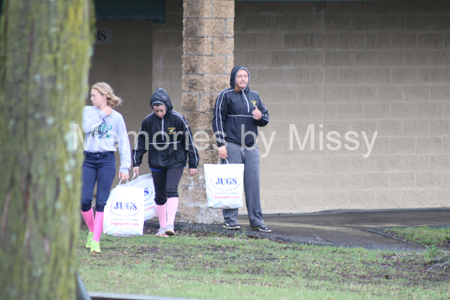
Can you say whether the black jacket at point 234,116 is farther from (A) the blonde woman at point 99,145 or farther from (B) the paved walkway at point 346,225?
(A) the blonde woman at point 99,145

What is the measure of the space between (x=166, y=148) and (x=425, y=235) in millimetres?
3510

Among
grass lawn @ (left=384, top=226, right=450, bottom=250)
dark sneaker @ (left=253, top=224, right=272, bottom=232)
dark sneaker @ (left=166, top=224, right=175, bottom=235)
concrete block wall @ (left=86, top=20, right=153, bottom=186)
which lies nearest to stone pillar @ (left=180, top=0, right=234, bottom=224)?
dark sneaker @ (left=253, top=224, right=272, bottom=232)

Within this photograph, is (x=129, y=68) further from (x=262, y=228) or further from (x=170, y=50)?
(x=262, y=228)

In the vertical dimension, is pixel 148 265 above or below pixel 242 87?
below

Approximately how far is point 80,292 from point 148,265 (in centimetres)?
230

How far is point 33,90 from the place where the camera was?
264cm

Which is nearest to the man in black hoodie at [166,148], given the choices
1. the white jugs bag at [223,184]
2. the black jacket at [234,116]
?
the white jugs bag at [223,184]

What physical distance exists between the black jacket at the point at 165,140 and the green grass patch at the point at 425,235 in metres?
3.03

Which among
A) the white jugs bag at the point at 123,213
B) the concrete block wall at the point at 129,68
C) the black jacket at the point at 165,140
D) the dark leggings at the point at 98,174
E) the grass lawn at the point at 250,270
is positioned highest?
the concrete block wall at the point at 129,68

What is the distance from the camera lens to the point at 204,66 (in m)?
8.48

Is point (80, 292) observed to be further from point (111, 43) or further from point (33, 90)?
point (111, 43)

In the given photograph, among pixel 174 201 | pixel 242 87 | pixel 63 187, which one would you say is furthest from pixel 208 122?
pixel 63 187

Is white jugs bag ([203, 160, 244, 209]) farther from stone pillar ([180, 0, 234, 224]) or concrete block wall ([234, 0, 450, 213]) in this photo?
concrete block wall ([234, 0, 450, 213])

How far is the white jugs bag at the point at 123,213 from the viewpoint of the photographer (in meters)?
6.47
